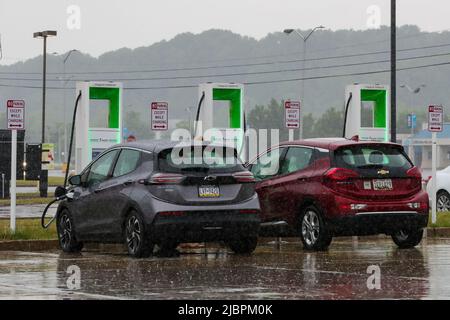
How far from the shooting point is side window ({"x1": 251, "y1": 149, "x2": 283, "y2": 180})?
19.1m

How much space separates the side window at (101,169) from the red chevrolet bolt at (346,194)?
2702 mm

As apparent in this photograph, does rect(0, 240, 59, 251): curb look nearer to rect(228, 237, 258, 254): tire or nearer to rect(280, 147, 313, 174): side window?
rect(228, 237, 258, 254): tire

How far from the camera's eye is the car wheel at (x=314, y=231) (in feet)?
58.1

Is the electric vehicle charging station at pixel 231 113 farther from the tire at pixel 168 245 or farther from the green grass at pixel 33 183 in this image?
the green grass at pixel 33 183

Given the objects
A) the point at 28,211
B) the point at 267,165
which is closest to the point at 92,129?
the point at 267,165

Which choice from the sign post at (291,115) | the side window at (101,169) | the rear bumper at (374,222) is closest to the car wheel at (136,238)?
the side window at (101,169)

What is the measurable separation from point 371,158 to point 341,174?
0.60 meters

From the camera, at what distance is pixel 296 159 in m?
18.6

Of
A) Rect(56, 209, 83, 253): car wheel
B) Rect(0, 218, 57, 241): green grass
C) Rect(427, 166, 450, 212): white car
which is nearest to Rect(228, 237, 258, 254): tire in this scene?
Rect(56, 209, 83, 253): car wheel

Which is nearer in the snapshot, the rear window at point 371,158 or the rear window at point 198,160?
the rear window at point 198,160

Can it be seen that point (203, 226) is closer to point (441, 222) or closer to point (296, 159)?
point (296, 159)
